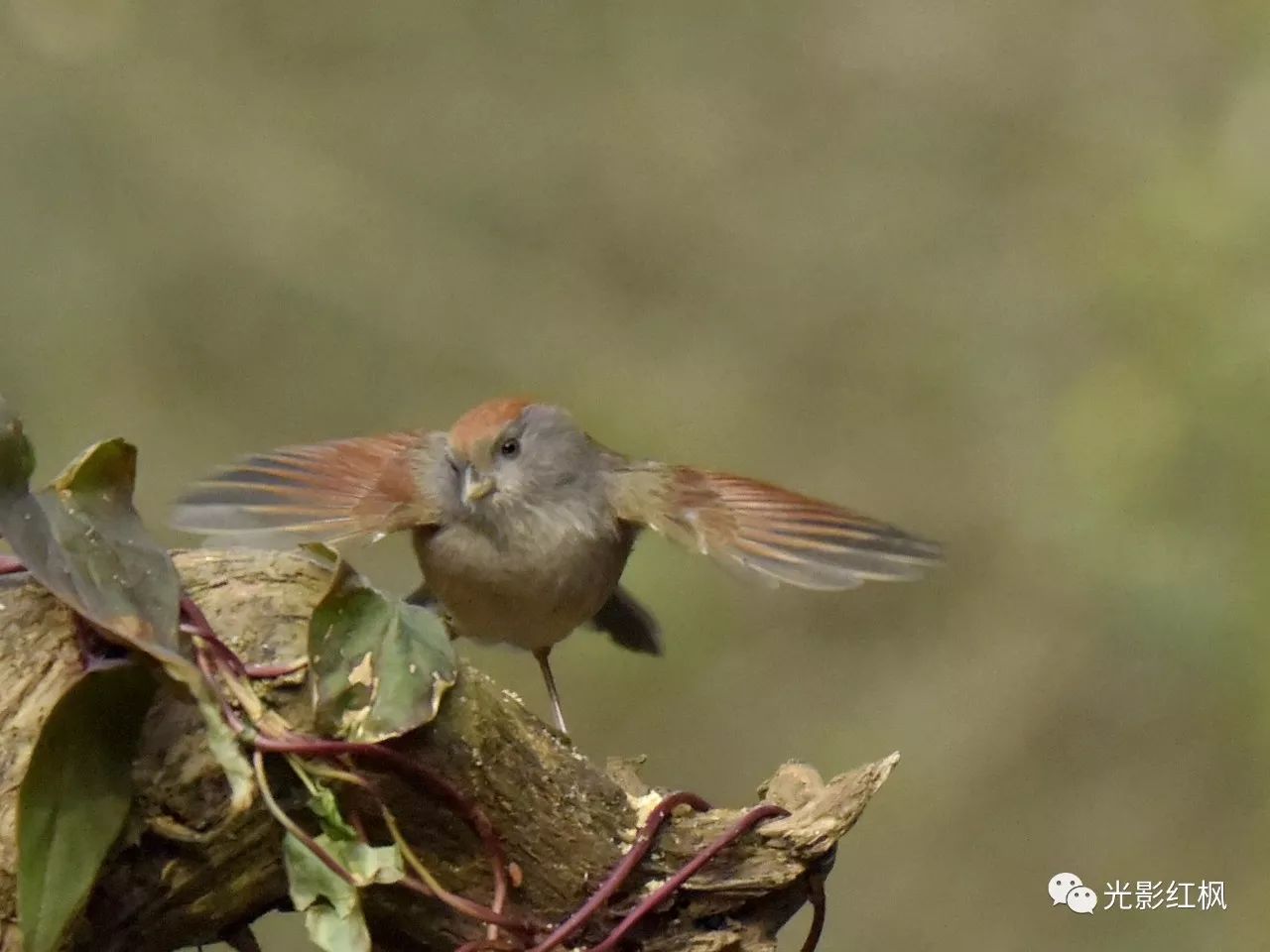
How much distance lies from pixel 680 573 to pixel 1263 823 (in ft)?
5.16

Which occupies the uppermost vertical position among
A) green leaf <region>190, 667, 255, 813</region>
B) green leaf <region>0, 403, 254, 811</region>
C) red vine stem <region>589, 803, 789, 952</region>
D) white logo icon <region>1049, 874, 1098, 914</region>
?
green leaf <region>0, 403, 254, 811</region>

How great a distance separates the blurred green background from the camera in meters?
4.10

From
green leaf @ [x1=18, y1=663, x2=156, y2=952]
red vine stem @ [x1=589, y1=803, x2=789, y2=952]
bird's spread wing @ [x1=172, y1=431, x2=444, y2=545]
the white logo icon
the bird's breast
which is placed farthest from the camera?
the white logo icon

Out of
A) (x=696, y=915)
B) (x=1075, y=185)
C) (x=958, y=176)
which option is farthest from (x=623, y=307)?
(x=696, y=915)

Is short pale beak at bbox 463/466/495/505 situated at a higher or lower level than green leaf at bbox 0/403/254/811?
higher

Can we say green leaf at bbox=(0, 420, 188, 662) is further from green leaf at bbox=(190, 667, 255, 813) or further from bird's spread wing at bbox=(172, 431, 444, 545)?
bird's spread wing at bbox=(172, 431, 444, 545)

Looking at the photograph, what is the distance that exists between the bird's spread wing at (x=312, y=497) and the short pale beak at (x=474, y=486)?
0.10 m

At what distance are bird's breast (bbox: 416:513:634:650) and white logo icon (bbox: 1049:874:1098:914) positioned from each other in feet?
5.13

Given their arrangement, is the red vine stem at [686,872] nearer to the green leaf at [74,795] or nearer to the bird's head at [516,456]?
the green leaf at [74,795]

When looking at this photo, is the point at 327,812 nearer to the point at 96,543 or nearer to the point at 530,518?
the point at 96,543

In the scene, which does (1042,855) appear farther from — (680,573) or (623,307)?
(623,307)

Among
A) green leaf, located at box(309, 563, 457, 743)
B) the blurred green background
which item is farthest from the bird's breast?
the blurred green background

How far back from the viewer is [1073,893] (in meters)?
3.34

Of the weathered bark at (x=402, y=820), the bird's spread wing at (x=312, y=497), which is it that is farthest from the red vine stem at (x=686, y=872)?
the bird's spread wing at (x=312, y=497)
